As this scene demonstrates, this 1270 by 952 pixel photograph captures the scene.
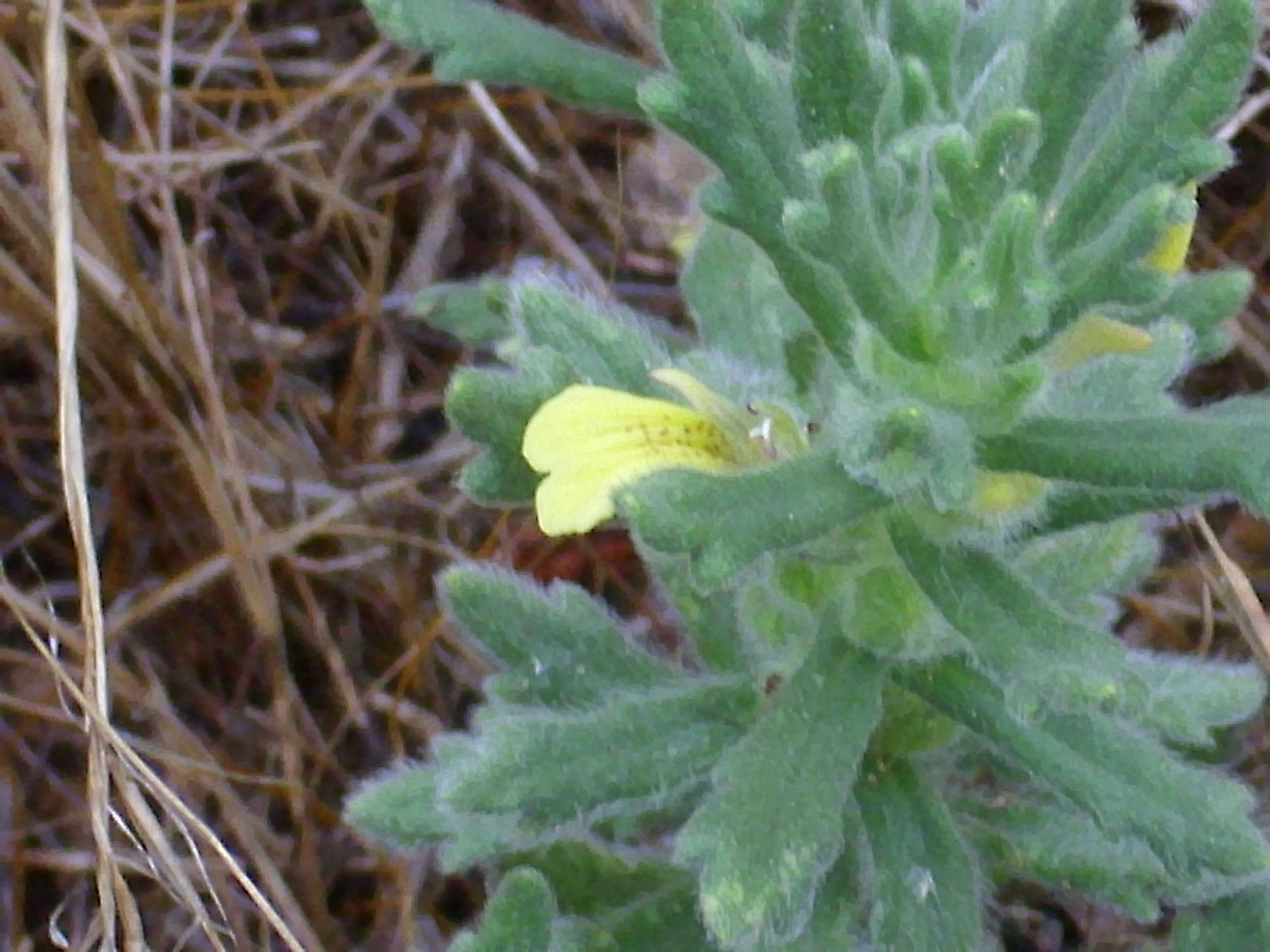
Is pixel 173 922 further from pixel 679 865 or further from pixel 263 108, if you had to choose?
pixel 263 108

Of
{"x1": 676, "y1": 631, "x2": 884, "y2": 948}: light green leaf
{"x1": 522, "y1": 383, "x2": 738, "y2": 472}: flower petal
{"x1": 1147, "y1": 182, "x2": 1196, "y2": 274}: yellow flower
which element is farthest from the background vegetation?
{"x1": 522, "y1": 383, "x2": 738, "y2": 472}: flower petal

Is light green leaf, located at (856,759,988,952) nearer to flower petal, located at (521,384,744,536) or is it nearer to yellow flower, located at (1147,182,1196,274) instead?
flower petal, located at (521,384,744,536)

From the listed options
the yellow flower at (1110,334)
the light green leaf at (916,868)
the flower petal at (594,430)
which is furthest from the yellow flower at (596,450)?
the light green leaf at (916,868)

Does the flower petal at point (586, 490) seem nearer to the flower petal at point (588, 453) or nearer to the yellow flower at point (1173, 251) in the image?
the flower petal at point (588, 453)

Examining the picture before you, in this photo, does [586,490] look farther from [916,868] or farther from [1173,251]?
[1173,251]

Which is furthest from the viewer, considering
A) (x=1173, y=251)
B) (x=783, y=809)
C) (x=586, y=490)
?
(x=1173, y=251)

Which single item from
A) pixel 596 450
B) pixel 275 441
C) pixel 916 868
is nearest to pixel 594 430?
pixel 596 450

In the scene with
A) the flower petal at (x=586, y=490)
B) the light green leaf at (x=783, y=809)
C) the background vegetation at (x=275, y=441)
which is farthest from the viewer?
the background vegetation at (x=275, y=441)

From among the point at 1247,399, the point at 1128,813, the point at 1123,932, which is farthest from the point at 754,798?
the point at 1123,932
